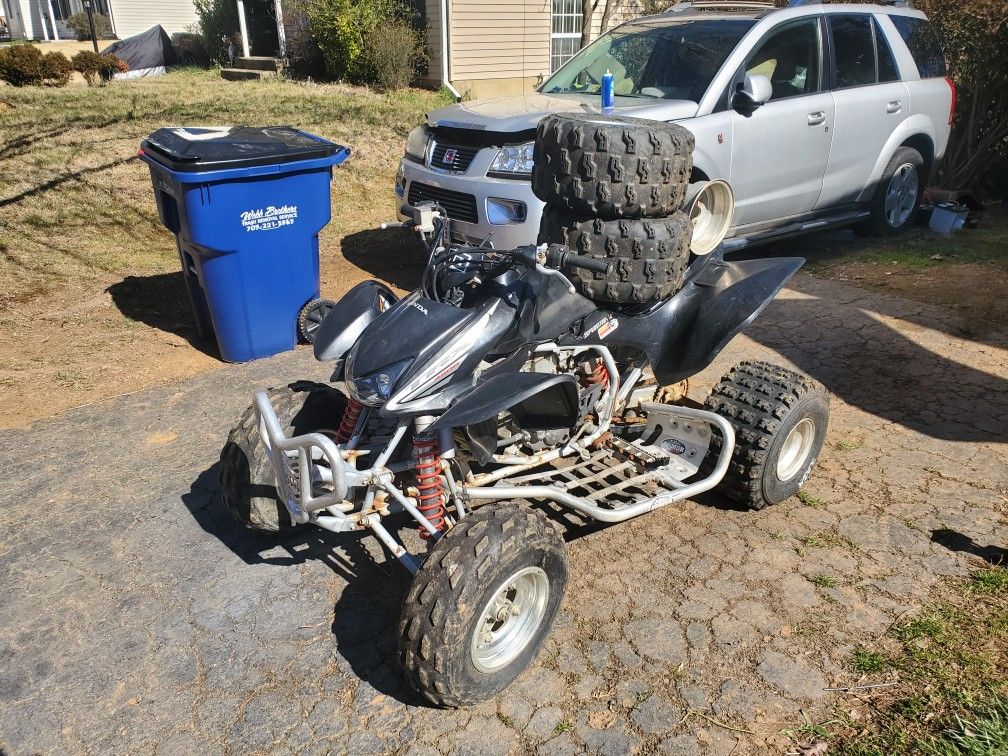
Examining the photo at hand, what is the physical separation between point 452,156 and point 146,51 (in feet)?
58.4

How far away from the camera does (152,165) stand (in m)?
5.66

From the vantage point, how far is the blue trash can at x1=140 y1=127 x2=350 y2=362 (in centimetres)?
541

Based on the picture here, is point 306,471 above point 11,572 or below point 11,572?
above

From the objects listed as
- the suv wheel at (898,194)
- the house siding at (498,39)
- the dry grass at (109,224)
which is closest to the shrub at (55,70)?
the dry grass at (109,224)

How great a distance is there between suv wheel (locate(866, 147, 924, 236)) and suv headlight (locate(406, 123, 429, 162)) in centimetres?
464

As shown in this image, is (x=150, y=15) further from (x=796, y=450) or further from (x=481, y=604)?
(x=481, y=604)

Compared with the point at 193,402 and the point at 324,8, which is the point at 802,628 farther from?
the point at 324,8

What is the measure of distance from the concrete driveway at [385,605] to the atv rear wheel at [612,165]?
1573 mm

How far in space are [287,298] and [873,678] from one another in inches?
177

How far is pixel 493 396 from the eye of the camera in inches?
114

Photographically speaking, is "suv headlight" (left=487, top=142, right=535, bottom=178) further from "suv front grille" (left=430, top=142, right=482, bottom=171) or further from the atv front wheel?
the atv front wheel

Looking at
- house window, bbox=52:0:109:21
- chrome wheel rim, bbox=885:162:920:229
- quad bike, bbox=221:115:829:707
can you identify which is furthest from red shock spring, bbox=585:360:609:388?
house window, bbox=52:0:109:21

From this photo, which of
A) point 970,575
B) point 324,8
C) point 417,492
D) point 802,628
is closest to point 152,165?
point 417,492

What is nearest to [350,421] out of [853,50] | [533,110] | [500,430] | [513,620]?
[500,430]
